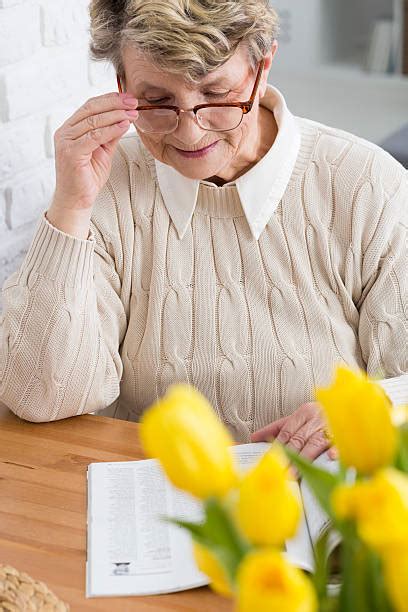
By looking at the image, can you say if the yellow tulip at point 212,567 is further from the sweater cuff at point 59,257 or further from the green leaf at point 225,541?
the sweater cuff at point 59,257

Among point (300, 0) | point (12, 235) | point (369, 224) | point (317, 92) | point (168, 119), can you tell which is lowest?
point (317, 92)

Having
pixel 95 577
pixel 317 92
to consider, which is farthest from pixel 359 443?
pixel 317 92

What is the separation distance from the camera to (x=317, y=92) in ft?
16.6

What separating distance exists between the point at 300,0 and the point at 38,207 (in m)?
3.45

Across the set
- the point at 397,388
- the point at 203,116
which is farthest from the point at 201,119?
the point at 397,388

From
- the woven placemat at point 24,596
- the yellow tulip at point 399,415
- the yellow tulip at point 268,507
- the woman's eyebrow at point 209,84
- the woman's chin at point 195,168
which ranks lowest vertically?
the woven placemat at point 24,596

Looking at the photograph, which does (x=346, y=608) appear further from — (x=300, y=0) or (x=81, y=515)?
(x=300, y=0)

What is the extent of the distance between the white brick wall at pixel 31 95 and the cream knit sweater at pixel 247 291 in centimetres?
25

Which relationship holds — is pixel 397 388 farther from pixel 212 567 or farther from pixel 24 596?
pixel 212 567

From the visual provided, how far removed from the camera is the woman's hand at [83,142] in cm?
151

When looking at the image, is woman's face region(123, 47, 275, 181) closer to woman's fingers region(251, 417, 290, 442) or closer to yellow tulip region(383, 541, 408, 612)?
woman's fingers region(251, 417, 290, 442)

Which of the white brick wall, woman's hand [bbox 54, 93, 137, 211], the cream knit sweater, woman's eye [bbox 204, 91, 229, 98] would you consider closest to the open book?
the cream knit sweater

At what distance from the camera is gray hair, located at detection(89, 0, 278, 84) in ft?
4.63

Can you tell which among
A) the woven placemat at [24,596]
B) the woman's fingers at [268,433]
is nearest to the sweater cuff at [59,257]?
the woman's fingers at [268,433]
